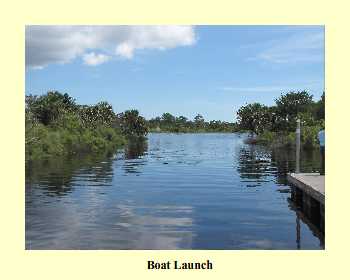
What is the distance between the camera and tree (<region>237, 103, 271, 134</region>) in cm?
11889

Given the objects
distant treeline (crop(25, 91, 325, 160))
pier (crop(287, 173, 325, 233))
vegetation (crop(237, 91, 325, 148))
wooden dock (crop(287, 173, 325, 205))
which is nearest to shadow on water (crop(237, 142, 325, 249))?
pier (crop(287, 173, 325, 233))

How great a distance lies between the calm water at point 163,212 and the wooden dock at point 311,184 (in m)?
0.97

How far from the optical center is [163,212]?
63.4 ft

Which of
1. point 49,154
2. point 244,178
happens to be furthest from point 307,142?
point 244,178

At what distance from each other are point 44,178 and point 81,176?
2390mm

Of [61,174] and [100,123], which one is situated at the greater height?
[100,123]

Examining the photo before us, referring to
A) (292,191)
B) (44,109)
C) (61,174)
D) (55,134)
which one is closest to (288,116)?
(44,109)

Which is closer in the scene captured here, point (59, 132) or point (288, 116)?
point (59, 132)

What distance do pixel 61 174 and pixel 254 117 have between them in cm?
9670

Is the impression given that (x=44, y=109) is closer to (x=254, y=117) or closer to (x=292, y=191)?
(x=292, y=191)

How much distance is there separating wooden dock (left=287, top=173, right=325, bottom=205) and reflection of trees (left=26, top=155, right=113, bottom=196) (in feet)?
35.9

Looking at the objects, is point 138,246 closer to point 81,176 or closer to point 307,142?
point 81,176

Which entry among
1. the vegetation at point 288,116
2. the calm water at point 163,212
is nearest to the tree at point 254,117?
the vegetation at point 288,116

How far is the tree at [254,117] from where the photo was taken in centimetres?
11889
